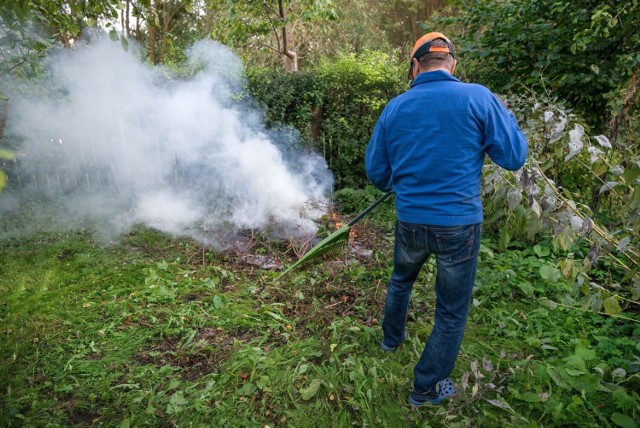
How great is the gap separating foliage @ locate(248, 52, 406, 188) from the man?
Result: 3.96 metres

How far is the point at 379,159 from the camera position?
2.49m

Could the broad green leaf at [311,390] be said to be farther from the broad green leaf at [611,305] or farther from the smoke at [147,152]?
the smoke at [147,152]

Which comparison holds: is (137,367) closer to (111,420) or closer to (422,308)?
(111,420)

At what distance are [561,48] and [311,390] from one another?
4.48 metres

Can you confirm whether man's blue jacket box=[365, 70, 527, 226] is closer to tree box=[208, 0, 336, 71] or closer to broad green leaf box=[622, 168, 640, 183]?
broad green leaf box=[622, 168, 640, 183]

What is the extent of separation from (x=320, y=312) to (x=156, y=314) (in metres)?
1.45

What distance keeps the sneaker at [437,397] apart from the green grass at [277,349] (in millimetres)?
63

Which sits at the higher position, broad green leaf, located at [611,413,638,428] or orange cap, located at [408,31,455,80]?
orange cap, located at [408,31,455,80]

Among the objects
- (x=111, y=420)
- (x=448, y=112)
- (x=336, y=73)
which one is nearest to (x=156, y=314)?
(x=111, y=420)

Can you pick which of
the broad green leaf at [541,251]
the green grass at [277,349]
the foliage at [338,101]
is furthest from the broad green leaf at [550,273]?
the foliage at [338,101]

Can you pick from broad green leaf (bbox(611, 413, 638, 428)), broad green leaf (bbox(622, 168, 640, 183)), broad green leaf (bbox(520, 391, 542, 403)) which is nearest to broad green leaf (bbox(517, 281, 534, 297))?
broad green leaf (bbox(520, 391, 542, 403))

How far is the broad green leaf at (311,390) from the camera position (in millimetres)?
2574

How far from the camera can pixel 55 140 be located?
20.7 ft

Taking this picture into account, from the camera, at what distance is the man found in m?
2.10
